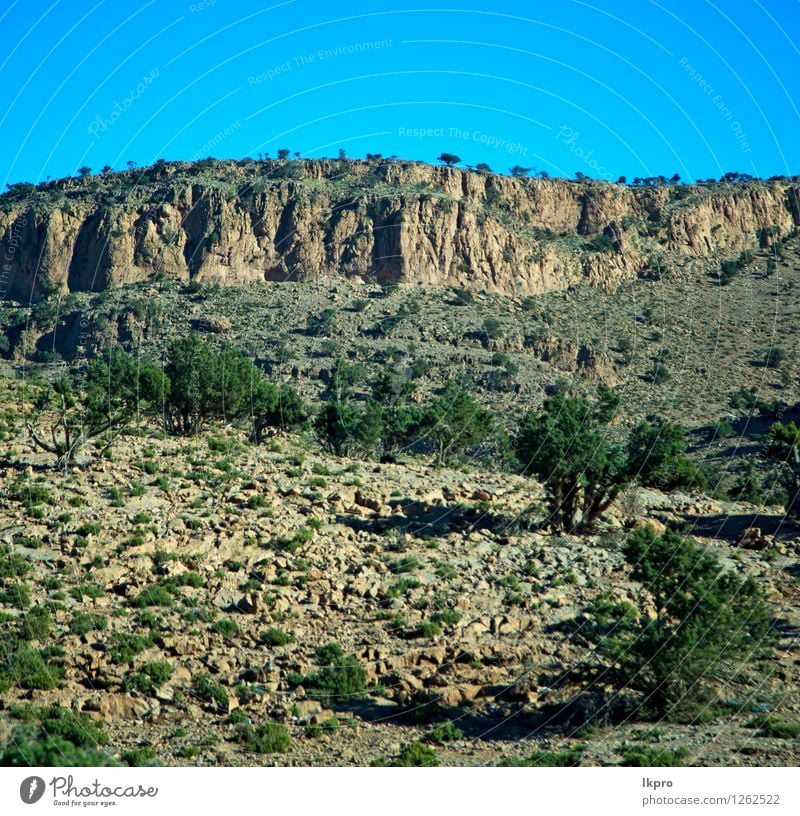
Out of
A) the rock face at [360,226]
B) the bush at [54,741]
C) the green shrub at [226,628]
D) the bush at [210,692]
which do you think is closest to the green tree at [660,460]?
the green shrub at [226,628]

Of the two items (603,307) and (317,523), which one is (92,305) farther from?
(317,523)

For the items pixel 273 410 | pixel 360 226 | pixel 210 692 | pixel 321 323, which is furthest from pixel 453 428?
pixel 360 226

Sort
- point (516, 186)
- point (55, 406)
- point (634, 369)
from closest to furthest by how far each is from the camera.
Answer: point (55, 406), point (634, 369), point (516, 186)

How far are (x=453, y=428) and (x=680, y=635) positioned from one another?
26415 millimetres

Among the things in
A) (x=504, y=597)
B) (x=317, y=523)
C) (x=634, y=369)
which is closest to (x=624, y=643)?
(x=504, y=597)

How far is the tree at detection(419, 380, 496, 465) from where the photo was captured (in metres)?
49.9

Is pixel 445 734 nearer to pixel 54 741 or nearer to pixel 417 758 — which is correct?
pixel 417 758

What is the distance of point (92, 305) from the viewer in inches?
4080

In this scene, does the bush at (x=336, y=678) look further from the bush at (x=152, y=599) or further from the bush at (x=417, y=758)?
the bush at (x=152, y=599)

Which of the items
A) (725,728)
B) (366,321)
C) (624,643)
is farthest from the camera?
(366,321)

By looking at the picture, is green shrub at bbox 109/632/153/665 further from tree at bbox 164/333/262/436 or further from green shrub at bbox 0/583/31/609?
tree at bbox 164/333/262/436

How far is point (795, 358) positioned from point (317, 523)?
218 feet

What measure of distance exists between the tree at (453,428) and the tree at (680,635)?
21324 millimetres

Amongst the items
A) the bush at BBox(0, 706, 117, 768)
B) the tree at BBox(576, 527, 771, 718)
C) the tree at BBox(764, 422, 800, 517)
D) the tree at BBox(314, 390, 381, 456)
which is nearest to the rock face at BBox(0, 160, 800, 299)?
the tree at BBox(314, 390, 381, 456)
